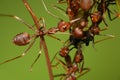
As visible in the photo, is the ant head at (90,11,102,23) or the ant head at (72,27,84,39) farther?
the ant head at (90,11,102,23)

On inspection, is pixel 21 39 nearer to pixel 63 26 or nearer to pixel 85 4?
pixel 63 26

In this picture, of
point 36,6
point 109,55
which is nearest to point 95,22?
point 109,55

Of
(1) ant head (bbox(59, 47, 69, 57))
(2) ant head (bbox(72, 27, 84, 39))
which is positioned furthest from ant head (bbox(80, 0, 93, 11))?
(1) ant head (bbox(59, 47, 69, 57))

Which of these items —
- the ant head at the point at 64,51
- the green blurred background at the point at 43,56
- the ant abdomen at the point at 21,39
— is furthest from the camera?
the green blurred background at the point at 43,56

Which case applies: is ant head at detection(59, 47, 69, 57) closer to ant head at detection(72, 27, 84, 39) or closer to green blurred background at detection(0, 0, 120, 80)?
ant head at detection(72, 27, 84, 39)

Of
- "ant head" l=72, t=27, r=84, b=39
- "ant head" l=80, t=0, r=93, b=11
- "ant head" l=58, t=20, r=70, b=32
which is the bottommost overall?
"ant head" l=72, t=27, r=84, b=39

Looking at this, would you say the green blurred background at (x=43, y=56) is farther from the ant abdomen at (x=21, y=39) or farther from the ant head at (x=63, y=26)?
the ant abdomen at (x=21, y=39)

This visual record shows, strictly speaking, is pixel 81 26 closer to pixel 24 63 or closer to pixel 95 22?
pixel 95 22

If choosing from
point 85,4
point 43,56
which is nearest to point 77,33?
point 85,4

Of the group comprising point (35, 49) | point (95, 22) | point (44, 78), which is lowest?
point (44, 78)

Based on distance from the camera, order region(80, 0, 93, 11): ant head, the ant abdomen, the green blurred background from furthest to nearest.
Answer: the green blurred background
the ant abdomen
region(80, 0, 93, 11): ant head

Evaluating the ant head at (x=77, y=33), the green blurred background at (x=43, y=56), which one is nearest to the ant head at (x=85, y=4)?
the ant head at (x=77, y=33)
